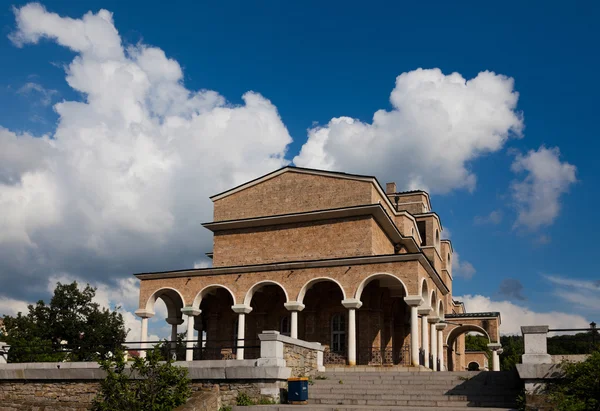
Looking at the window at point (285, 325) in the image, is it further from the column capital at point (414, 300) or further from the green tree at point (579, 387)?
the green tree at point (579, 387)

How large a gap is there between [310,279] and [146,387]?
1176cm

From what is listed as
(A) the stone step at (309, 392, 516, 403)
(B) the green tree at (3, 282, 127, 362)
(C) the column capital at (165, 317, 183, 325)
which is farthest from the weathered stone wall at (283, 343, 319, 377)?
(B) the green tree at (3, 282, 127, 362)

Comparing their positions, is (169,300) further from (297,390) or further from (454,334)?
(454,334)

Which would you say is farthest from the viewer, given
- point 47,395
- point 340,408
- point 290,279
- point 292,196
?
point 292,196

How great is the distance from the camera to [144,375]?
17078 mm

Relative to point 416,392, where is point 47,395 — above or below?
below

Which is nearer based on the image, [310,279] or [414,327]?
[414,327]

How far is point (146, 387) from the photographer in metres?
16.5

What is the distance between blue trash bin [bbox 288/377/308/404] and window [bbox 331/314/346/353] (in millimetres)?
11901

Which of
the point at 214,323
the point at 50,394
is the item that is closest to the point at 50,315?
the point at 214,323

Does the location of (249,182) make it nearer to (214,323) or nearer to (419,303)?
(214,323)

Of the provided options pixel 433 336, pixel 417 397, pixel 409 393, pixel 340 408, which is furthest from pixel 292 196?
pixel 340 408

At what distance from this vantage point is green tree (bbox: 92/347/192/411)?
16.4 metres

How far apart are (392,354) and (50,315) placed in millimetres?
36072
